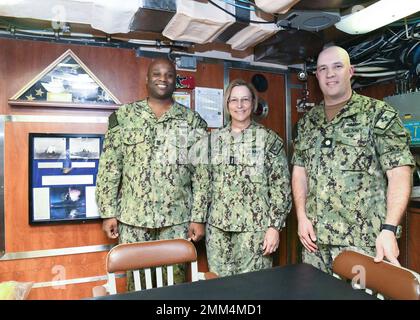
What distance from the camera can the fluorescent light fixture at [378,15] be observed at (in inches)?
76.0

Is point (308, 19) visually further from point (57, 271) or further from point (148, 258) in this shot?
point (57, 271)

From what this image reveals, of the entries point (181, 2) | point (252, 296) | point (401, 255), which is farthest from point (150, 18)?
point (401, 255)

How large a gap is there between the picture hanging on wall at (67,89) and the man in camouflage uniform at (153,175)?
27cm

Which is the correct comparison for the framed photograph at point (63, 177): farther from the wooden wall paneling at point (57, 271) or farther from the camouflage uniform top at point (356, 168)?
the camouflage uniform top at point (356, 168)

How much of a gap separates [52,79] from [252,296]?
6.58 ft

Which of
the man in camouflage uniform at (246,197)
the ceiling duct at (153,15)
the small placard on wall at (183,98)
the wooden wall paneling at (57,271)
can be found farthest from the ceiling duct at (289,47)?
the wooden wall paneling at (57,271)

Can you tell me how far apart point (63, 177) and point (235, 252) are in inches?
52.7

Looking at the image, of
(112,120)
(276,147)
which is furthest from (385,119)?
(112,120)

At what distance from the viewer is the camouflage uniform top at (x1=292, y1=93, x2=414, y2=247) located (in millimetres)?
1695

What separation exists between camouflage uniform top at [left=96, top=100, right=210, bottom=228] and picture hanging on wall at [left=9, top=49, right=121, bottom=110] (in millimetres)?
269

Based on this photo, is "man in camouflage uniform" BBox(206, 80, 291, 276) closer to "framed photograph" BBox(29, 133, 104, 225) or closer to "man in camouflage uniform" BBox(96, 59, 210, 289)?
"man in camouflage uniform" BBox(96, 59, 210, 289)

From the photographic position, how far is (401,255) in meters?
2.47

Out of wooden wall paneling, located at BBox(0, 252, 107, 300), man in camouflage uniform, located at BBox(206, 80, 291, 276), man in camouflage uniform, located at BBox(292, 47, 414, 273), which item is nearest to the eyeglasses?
man in camouflage uniform, located at BBox(206, 80, 291, 276)

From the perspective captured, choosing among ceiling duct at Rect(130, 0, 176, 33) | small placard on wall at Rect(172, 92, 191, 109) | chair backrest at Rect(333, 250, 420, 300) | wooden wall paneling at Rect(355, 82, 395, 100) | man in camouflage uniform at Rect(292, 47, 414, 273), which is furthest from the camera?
wooden wall paneling at Rect(355, 82, 395, 100)
